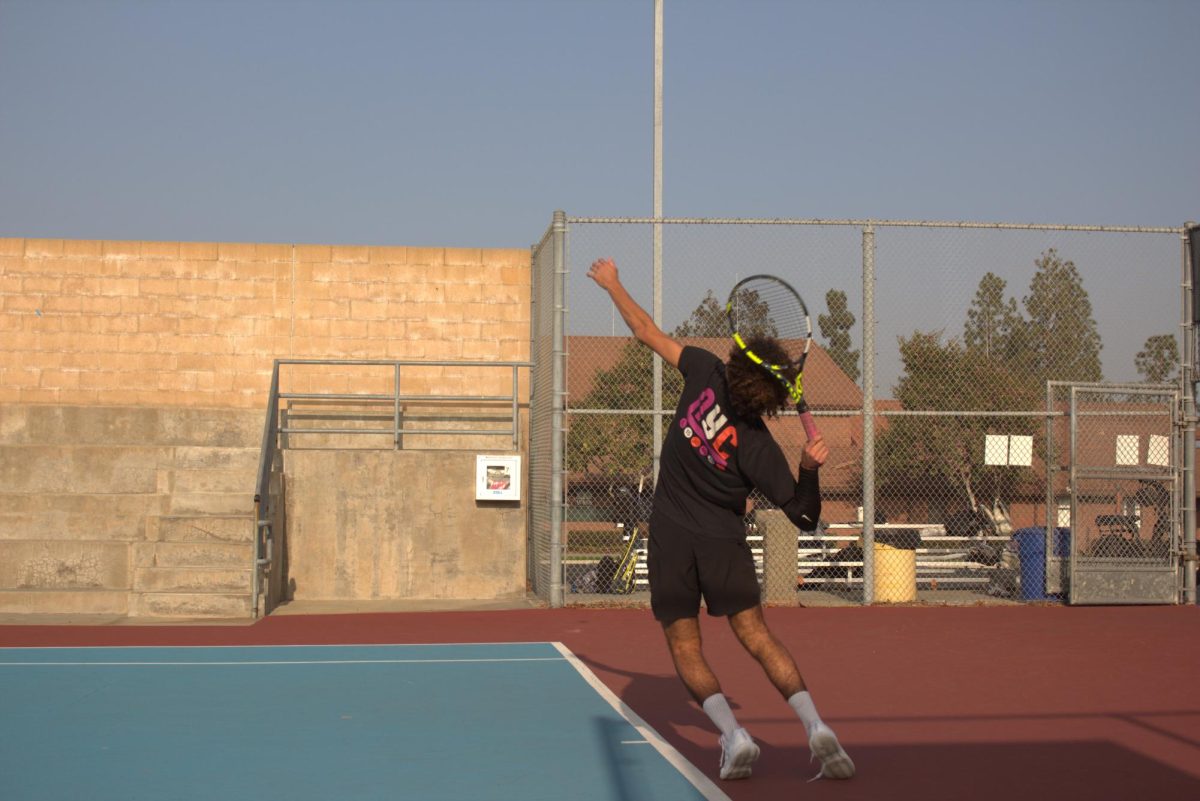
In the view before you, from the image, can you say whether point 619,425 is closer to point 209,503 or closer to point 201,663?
point 209,503

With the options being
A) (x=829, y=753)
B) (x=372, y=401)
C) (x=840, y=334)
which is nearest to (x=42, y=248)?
(x=372, y=401)

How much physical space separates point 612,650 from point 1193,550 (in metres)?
7.98

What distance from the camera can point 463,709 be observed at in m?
8.28

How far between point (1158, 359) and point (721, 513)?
13208 mm

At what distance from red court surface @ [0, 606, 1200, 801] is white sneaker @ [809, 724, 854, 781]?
0.08 metres

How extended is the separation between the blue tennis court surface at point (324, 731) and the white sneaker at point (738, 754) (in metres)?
0.12

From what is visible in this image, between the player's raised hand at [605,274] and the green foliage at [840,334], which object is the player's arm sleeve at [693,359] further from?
the green foliage at [840,334]

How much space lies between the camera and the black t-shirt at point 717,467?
247 inches

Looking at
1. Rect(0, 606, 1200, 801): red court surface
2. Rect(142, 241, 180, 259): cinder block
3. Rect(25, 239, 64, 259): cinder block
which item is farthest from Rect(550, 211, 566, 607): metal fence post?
Rect(25, 239, 64, 259): cinder block

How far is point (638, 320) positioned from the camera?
655 cm

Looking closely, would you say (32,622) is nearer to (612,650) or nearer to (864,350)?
(612,650)

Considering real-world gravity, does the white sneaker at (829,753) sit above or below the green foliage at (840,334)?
Answer: below

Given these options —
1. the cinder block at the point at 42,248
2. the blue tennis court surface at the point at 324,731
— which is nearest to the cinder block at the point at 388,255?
the cinder block at the point at 42,248

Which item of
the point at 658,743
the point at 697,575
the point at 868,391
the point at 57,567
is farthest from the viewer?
the point at 868,391
